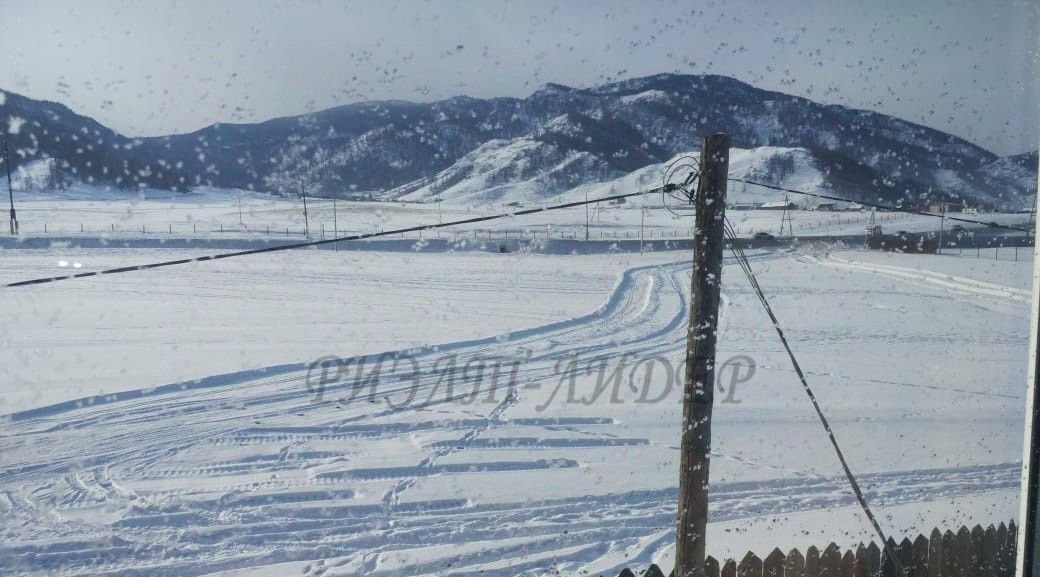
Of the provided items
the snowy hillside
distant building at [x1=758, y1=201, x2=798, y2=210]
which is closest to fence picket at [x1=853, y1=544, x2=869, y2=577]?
the snowy hillside

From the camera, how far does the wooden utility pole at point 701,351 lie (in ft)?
7.81

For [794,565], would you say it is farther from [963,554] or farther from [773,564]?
[963,554]

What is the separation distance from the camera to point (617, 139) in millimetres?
4137

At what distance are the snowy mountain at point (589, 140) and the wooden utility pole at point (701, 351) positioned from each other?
39 cm

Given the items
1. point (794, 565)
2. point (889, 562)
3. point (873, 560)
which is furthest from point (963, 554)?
point (794, 565)

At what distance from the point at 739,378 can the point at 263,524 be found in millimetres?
6139

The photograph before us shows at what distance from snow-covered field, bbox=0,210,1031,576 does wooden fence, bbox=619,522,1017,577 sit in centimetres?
65

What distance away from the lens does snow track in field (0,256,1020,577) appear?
3.45m

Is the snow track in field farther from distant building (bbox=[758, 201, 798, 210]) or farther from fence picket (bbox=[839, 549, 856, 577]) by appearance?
distant building (bbox=[758, 201, 798, 210])

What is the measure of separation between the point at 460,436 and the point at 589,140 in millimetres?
2872

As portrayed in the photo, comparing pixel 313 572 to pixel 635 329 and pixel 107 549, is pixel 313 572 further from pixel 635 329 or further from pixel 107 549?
pixel 635 329

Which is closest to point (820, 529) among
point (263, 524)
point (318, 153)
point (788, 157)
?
point (788, 157)

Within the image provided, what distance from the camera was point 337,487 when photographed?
4316 millimetres

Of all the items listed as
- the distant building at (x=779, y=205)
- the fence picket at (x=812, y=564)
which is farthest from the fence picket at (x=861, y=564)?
the distant building at (x=779, y=205)
